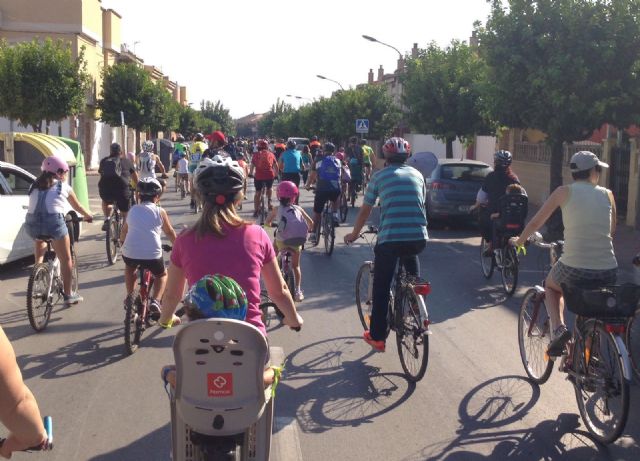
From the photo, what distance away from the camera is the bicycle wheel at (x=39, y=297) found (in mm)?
7625

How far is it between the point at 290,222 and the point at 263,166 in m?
7.65

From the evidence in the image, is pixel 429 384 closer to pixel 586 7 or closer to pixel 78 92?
pixel 586 7

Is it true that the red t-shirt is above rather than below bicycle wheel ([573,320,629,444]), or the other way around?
above

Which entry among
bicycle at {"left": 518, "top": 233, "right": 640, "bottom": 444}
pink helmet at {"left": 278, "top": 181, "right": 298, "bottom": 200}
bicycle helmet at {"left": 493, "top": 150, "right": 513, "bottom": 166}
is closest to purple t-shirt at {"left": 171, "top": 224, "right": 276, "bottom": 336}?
bicycle at {"left": 518, "top": 233, "right": 640, "bottom": 444}

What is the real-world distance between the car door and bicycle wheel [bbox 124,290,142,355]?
422cm

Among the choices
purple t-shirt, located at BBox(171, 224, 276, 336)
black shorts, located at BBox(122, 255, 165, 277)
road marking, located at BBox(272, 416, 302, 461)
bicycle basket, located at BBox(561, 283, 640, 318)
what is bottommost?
road marking, located at BBox(272, 416, 302, 461)

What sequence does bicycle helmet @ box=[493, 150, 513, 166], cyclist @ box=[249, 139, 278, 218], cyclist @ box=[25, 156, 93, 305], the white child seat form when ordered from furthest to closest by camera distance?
cyclist @ box=[249, 139, 278, 218] → bicycle helmet @ box=[493, 150, 513, 166] → cyclist @ box=[25, 156, 93, 305] → the white child seat

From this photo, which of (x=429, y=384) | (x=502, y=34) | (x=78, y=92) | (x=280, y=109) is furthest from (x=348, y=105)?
(x=280, y=109)

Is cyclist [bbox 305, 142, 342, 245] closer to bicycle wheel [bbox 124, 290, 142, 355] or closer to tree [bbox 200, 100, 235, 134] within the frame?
bicycle wheel [bbox 124, 290, 142, 355]

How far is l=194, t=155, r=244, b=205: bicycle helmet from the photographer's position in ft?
12.4

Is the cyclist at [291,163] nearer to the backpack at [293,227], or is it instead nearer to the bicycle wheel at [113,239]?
the bicycle wheel at [113,239]

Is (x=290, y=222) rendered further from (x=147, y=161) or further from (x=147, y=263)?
(x=147, y=161)

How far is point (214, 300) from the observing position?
3.21 metres

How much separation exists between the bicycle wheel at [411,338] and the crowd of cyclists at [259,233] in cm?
16
